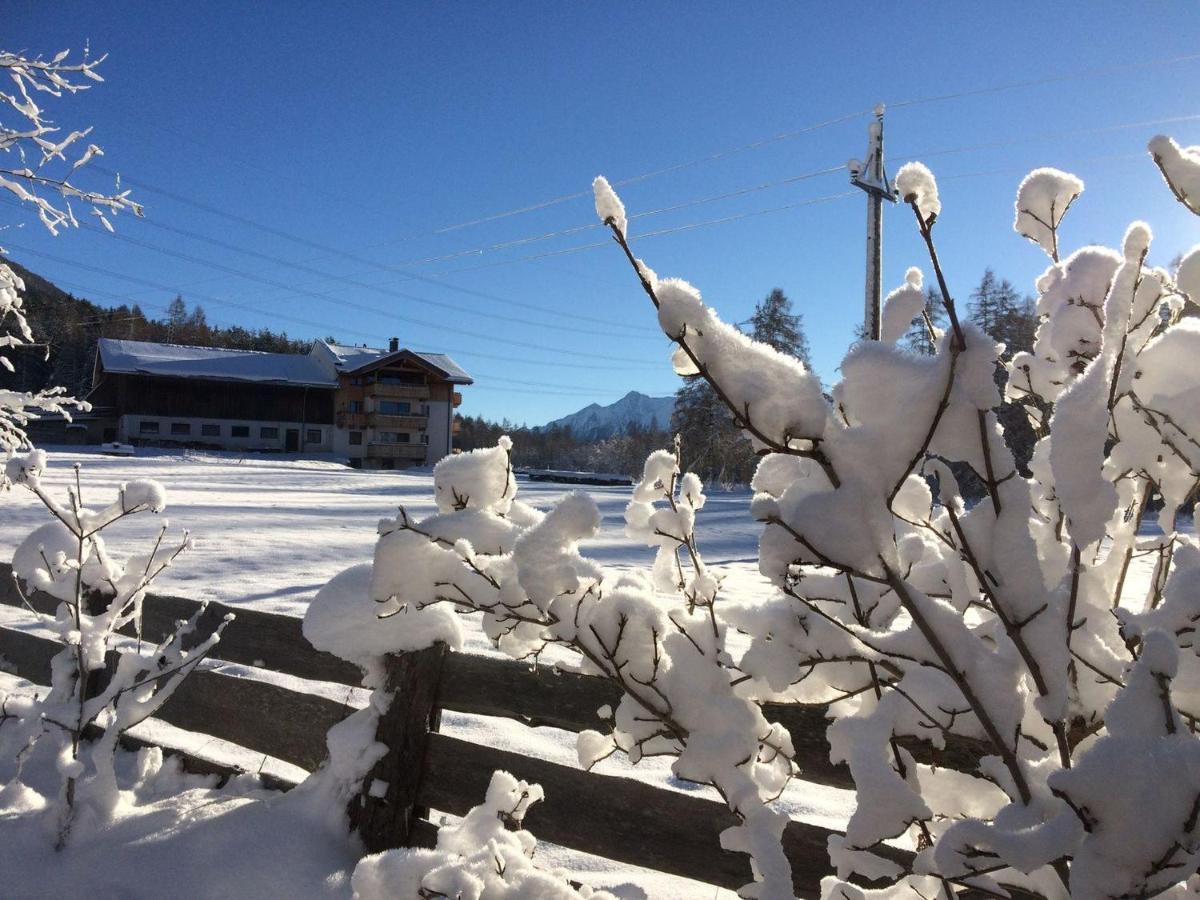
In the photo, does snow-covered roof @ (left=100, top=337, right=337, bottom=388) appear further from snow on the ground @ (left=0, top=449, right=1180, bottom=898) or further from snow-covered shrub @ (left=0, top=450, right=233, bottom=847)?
snow-covered shrub @ (left=0, top=450, right=233, bottom=847)

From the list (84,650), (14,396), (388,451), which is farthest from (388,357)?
(84,650)

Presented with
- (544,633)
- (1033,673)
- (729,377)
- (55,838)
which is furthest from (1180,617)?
(55,838)

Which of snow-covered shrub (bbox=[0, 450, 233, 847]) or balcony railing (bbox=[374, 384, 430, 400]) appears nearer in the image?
snow-covered shrub (bbox=[0, 450, 233, 847])

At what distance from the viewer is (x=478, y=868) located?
4.11 ft

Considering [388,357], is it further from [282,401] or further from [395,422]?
[282,401]

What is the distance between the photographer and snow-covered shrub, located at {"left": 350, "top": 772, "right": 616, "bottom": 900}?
117cm

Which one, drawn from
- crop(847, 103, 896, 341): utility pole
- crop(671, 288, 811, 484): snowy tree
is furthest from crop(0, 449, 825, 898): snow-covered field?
crop(671, 288, 811, 484): snowy tree

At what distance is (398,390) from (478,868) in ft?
130


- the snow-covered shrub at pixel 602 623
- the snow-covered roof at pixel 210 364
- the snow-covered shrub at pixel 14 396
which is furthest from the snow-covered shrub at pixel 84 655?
the snow-covered roof at pixel 210 364

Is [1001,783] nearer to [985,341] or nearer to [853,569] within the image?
[853,569]

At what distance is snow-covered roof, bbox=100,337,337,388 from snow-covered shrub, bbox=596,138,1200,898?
41727mm

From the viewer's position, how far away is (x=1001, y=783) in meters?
0.87

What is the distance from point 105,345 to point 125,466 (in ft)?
69.7

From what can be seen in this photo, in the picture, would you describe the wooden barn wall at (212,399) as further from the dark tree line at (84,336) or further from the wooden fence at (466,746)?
the wooden fence at (466,746)
